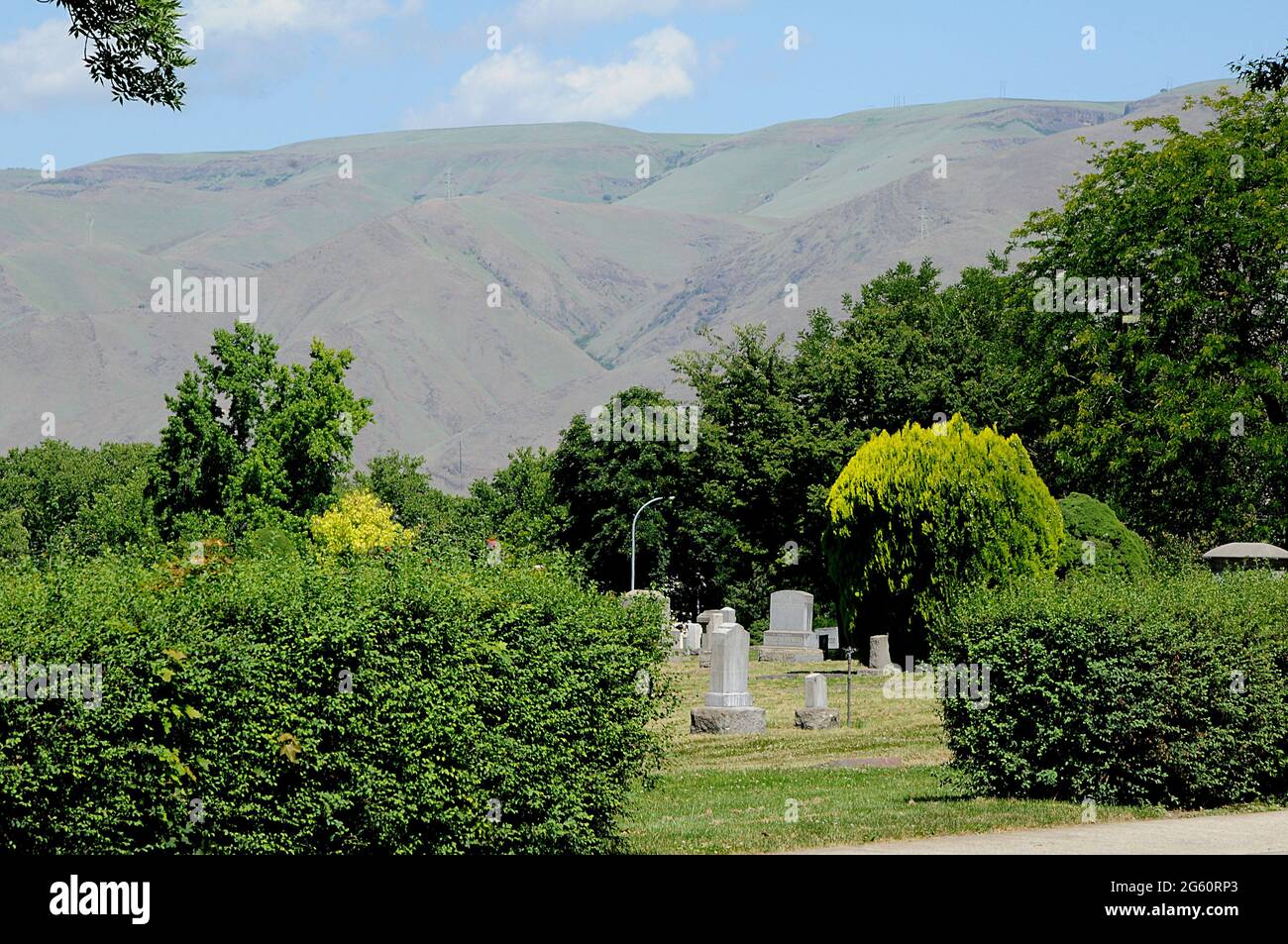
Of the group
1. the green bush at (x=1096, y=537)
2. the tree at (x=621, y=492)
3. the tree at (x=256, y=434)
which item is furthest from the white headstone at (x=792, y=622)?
the tree at (x=621, y=492)

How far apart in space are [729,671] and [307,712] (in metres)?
15.3

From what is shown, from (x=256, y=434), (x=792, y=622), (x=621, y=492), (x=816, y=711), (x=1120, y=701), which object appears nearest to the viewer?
(x=1120, y=701)

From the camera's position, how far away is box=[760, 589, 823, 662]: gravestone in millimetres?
42688

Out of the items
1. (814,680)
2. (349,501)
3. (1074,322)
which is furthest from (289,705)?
(349,501)

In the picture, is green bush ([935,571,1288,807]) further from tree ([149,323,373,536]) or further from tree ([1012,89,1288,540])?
tree ([149,323,373,536])

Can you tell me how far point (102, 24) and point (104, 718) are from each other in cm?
462

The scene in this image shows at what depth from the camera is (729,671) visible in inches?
955

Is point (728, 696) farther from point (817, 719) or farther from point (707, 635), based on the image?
point (707, 635)

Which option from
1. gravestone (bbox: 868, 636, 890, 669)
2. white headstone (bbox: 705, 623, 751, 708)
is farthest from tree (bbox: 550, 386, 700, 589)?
white headstone (bbox: 705, 623, 751, 708)

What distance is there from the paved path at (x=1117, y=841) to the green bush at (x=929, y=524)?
1728 centimetres

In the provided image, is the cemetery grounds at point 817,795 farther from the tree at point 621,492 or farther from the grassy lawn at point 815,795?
the tree at point 621,492

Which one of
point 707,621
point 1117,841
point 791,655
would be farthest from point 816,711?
point 707,621

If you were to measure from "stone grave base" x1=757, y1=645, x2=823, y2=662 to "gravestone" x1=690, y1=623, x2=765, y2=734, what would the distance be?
58.7 ft

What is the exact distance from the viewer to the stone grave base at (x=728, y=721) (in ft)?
76.3
